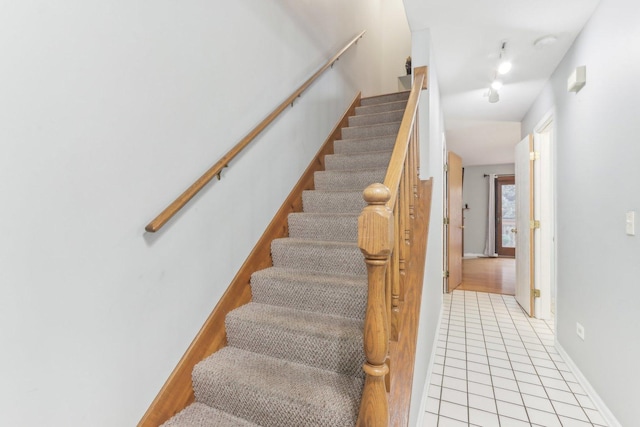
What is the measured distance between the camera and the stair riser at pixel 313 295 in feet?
5.19

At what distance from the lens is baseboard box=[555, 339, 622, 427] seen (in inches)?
67.9

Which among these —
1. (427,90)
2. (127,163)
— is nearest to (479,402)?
(427,90)

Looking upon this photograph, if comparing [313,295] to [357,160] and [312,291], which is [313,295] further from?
[357,160]

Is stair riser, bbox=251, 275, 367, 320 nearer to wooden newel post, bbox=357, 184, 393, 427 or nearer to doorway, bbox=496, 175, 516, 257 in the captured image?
wooden newel post, bbox=357, 184, 393, 427

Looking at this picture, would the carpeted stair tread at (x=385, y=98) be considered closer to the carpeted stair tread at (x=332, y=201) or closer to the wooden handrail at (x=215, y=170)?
the wooden handrail at (x=215, y=170)

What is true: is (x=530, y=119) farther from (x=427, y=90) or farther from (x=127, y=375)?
(x=127, y=375)

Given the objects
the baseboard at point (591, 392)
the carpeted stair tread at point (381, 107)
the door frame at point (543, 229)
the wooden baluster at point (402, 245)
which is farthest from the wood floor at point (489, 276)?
the wooden baluster at point (402, 245)

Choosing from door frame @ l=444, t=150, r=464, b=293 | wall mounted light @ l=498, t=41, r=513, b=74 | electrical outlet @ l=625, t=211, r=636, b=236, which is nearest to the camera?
electrical outlet @ l=625, t=211, r=636, b=236

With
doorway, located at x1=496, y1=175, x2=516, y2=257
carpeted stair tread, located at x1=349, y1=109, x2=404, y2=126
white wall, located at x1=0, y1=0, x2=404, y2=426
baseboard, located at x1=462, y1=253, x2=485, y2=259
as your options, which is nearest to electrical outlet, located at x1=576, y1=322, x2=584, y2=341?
carpeted stair tread, located at x1=349, y1=109, x2=404, y2=126

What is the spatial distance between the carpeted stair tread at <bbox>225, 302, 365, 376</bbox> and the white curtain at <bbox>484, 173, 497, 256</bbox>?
7661 millimetres

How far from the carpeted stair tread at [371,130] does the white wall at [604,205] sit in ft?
4.38

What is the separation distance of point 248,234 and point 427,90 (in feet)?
5.07

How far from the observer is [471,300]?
4.06 meters

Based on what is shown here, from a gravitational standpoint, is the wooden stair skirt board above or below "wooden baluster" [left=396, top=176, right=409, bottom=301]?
below
